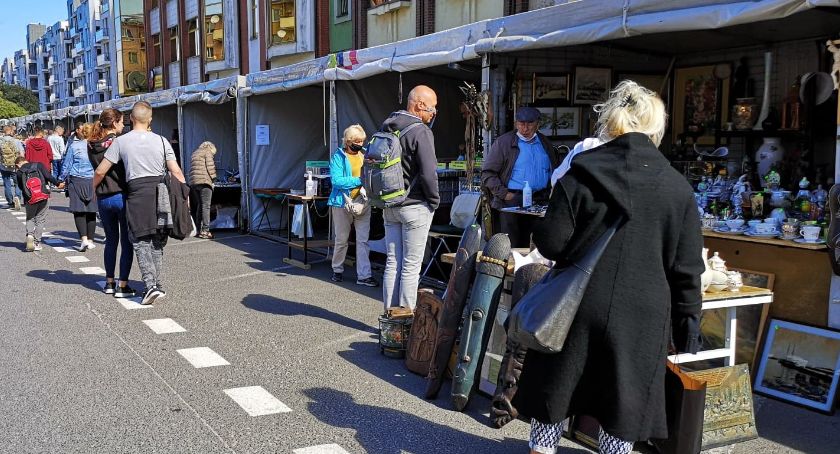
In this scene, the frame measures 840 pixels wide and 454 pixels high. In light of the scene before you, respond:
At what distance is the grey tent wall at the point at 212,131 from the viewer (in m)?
14.5

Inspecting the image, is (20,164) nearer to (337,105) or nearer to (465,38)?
(337,105)

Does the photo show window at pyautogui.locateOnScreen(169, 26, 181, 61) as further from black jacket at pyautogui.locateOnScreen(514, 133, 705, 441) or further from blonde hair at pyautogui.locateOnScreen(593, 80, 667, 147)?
black jacket at pyautogui.locateOnScreen(514, 133, 705, 441)

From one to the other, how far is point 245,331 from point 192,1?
23662 millimetres

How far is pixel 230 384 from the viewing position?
15.8ft

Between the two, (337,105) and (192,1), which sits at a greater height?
(192,1)

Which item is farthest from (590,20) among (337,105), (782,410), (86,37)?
(86,37)

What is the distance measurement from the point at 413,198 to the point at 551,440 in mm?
2751

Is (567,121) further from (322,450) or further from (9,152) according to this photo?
(9,152)

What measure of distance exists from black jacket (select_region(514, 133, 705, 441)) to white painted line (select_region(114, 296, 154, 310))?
17.5ft

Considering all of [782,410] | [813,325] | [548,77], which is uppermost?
[548,77]

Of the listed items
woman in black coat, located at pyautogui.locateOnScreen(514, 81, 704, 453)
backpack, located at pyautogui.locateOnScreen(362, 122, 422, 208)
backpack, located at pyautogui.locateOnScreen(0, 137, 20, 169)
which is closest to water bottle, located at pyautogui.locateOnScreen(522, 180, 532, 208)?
backpack, located at pyautogui.locateOnScreen(362, 122, 422, 208)

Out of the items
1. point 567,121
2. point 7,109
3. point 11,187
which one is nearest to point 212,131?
point 11,187

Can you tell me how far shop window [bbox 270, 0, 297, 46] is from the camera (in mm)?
20078

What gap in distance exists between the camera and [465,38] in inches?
276
